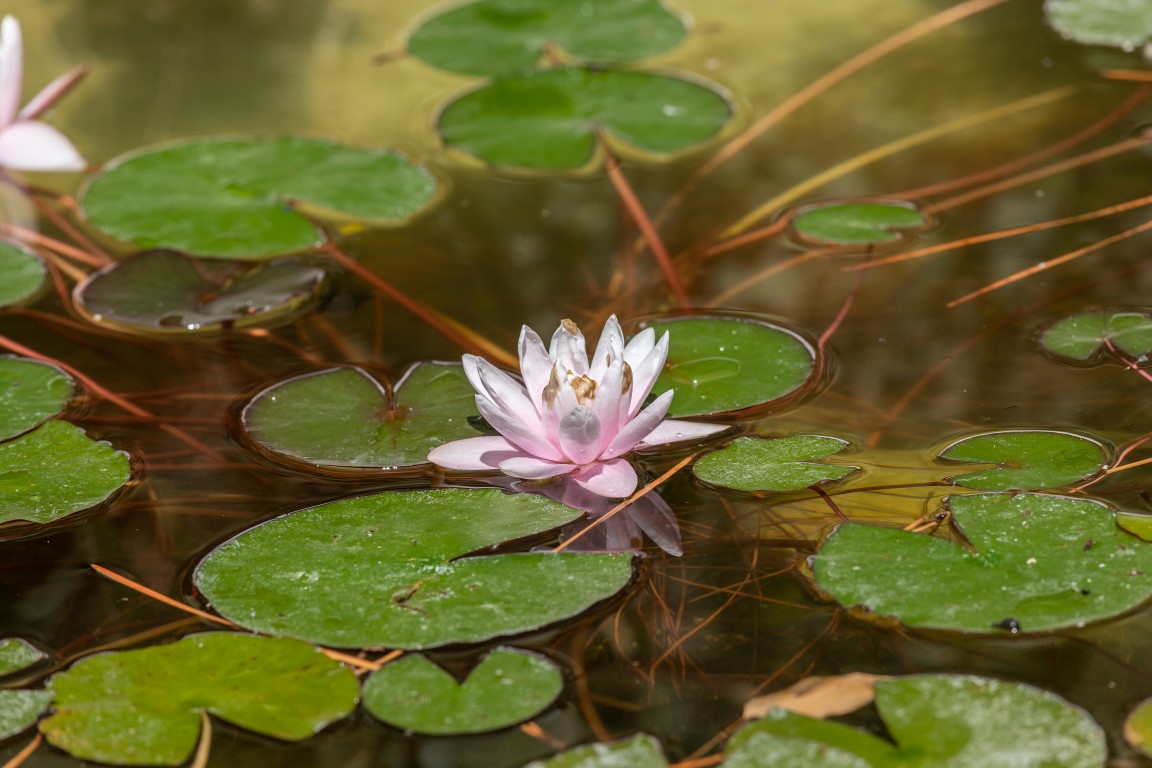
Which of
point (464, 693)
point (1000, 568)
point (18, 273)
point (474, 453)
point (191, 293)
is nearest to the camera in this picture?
point (464, 693)

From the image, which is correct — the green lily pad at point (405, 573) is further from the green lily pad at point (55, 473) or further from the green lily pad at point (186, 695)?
the green lily pad at point (55, 473)

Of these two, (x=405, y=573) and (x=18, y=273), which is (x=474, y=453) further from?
(x=18, y=273)

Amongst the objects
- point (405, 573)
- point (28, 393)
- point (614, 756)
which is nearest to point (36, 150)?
point (28, 393)

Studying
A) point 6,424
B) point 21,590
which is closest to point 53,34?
point 6,424

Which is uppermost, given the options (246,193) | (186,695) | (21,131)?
(21,131)

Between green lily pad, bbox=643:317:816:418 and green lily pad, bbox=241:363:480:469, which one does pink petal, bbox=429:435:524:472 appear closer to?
green lily pad, bbox=241:363:480:469

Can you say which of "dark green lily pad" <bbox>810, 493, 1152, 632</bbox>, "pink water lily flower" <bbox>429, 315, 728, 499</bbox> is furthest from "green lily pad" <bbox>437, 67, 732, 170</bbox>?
"dark green lily pad" <bbox>810, 493, 1152, 632</bbox>

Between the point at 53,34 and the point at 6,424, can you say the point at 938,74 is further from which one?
the point at 53,34
